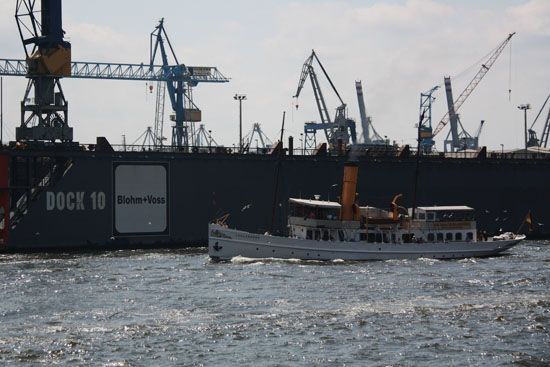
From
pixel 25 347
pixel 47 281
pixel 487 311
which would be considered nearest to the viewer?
pixel 25 347

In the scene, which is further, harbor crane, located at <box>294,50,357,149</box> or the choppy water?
harbor crane, located at <box>294,50,357,149</box>

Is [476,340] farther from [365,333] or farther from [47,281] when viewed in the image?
Result: [47,281]

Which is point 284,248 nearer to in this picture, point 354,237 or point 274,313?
point 354,237

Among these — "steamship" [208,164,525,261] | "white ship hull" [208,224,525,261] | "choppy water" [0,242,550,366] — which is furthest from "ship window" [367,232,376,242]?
"choppy water" [0,242,550,366]

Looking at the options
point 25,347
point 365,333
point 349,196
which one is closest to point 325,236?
point 349,196

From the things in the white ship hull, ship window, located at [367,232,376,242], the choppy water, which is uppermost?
ship window, located at [367,232,376,242]

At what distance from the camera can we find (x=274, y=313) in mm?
55938

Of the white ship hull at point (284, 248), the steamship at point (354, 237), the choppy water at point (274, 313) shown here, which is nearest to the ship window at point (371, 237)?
the steamship at point (354, 237)

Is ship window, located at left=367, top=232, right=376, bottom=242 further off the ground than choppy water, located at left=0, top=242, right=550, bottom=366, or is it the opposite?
ship window, located at left=367, top=232, right=376, bottom=242

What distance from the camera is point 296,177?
101 meters

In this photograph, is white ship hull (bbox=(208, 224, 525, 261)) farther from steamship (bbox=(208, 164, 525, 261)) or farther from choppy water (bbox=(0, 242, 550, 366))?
choppy water (bbox=(0, 242, 550, 366))

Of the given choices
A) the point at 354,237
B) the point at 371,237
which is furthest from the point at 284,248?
the point at 371,237

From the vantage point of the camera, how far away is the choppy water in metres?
46.5

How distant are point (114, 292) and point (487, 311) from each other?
21.0m
